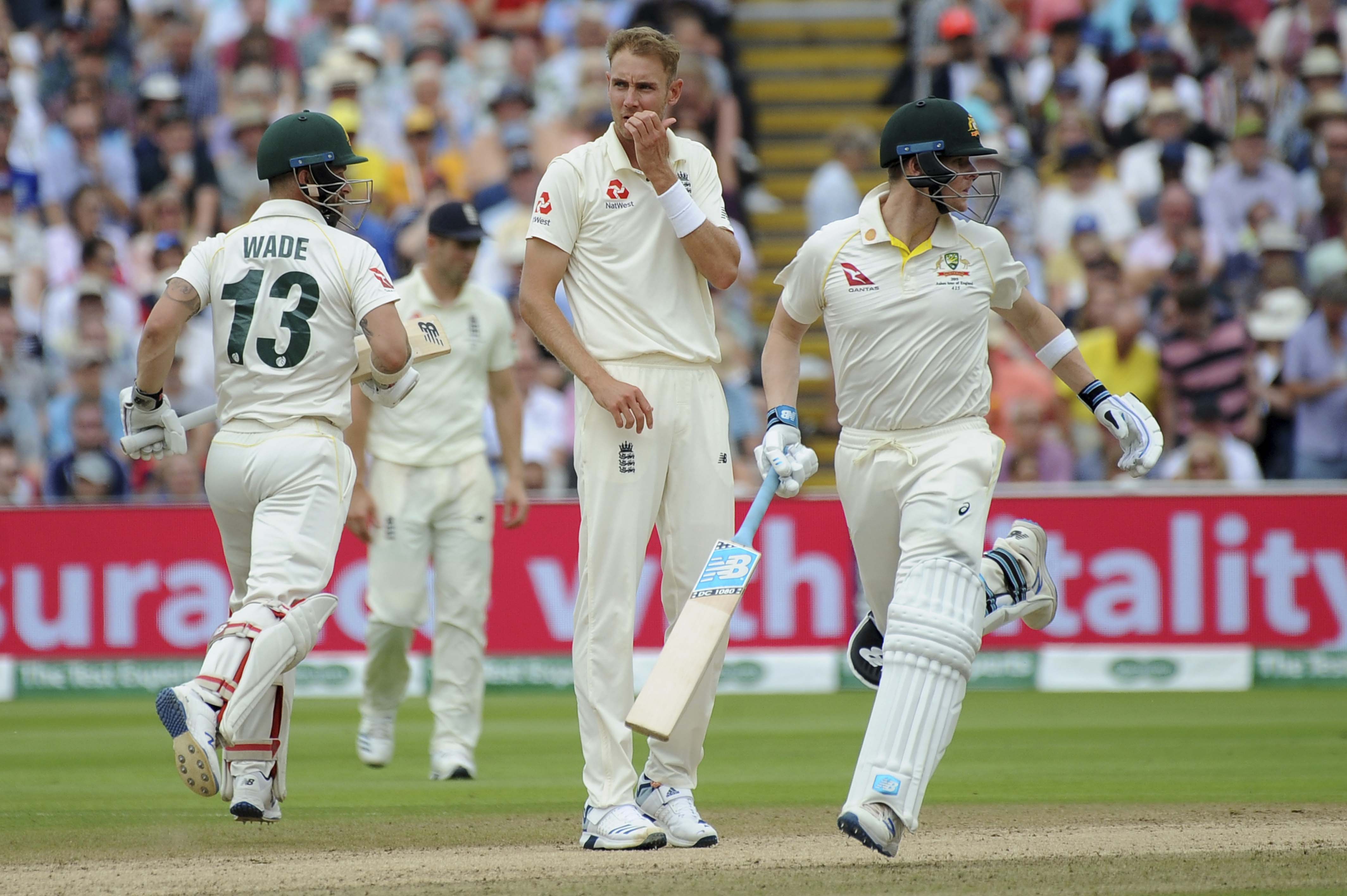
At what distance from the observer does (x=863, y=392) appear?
503 centimetres

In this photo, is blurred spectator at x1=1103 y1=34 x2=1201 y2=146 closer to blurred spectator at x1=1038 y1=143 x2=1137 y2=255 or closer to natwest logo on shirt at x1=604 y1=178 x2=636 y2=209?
blurred spectator at x1=1038 y1=143 x2=1137 y2=255

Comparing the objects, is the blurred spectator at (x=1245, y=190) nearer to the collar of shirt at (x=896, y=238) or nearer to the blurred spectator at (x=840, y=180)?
the blurred spectator at (x=840, y=180)

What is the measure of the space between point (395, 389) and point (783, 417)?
1.27 m

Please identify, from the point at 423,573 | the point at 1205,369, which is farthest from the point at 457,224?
the point at 1205,369

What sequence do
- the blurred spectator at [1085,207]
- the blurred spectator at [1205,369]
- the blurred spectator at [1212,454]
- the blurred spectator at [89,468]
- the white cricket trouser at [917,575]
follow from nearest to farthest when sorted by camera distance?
the white cricket trouser at [917,575] < the blurred spectator at [1212,454] < the blurred spectator at [89,468] < the blurred spectator at [1205,369] < the blurred spectator at [1085,207]

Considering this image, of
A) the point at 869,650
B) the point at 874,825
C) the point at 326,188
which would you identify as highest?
the point at 326,188

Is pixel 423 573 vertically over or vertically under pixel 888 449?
under

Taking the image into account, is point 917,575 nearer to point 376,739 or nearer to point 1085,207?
point 376,739

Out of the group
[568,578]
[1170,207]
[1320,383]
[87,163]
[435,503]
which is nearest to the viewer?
[435,503]

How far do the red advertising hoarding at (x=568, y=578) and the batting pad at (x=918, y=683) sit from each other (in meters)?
5.25

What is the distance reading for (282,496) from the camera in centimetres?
530

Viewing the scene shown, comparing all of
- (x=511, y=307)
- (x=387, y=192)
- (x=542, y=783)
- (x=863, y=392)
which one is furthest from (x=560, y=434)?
(x=863, y=392)

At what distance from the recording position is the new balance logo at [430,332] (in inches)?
240

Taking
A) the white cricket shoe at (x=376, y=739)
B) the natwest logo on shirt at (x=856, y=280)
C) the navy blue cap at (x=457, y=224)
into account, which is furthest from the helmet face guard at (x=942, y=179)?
the white cricket shoe at (x=376, y=739)
